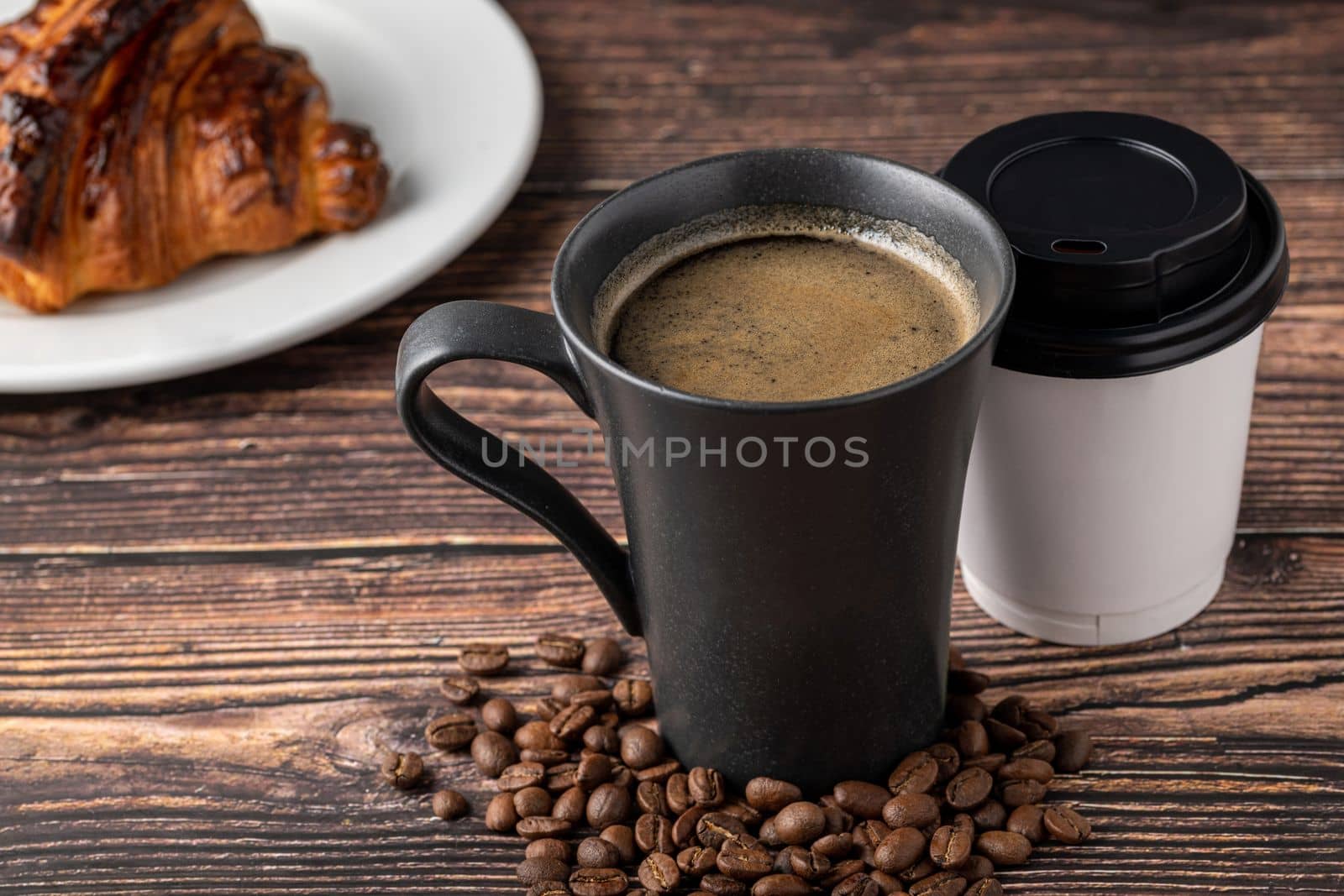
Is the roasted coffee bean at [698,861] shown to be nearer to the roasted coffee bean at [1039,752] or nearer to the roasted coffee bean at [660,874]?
the roasted coffee bean at [660,874]

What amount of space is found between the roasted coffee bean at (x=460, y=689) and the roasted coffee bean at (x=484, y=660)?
0.04 feet

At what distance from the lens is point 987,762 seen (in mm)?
1146

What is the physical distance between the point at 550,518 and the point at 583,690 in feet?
0.72

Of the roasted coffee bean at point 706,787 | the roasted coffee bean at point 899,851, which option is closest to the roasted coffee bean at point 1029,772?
the roasted coffee bean at point 899,851

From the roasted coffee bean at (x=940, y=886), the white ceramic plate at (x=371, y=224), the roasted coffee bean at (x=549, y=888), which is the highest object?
the white ceramic plate at (x=371, y=224)

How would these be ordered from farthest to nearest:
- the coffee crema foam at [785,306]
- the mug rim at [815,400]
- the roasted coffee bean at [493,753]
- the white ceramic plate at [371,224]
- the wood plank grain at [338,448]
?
the white ceramic plate at [371,224] → the wood plank grain at [338,448] → the roasted coffee bean at [493,753] → the coffee crema foam at [785,306] → the mug rim at [815,400]

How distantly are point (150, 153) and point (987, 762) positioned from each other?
3.60ft

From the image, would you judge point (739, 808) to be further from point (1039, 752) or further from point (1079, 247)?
point (1079, 247)

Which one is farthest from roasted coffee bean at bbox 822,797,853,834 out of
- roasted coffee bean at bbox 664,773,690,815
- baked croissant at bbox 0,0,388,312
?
baked croissant at bbox 0,0,388,312

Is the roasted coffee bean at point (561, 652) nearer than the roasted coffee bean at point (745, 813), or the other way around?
the roasted coffee bean at point (745, 813)

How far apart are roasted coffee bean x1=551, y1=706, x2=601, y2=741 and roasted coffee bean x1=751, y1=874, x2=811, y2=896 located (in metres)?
0.21

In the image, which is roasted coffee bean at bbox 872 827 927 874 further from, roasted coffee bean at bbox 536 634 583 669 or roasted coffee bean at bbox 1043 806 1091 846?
roasted coffee bean at bbox 536 634 583 669

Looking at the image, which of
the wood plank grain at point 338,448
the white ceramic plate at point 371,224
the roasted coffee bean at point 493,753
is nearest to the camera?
the roasted coffee bean at point 493,753

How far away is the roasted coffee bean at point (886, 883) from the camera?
1.06 meters
